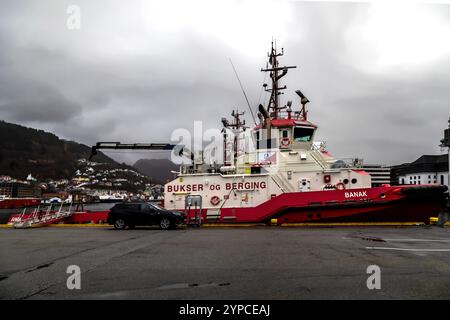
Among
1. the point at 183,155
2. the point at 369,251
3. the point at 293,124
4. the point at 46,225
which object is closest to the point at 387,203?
the point at 293,124

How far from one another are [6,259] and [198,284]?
544cm

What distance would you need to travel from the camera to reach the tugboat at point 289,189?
16.6 meters

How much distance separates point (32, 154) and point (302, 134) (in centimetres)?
2712

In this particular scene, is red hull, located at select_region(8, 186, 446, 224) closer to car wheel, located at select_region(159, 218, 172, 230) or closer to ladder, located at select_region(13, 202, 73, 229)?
car wheel, located at select_region(159, 218, 172, 230)

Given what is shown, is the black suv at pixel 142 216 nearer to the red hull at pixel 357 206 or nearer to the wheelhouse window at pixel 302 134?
the red hull at pixel 357 206

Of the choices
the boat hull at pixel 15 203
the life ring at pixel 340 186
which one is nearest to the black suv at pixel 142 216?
the life ring at pixel 340 186

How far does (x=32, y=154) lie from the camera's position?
114ft

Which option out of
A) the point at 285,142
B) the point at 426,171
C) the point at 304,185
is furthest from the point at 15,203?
the point at 426,171

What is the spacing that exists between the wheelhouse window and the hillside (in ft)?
56.8

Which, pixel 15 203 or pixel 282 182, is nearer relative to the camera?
pixel 282 182

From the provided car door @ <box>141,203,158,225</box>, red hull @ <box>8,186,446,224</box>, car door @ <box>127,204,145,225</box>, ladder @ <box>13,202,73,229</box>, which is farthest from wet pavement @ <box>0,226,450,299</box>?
ladder @ <box>13,202,73,229</box>

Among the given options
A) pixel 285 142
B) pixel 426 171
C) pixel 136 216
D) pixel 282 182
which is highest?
pixel 426 171

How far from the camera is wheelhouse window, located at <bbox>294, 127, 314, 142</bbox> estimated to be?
19.3 meters

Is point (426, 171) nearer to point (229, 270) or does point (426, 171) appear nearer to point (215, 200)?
point (215, 200)
